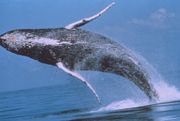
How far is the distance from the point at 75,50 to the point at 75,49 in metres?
0.04

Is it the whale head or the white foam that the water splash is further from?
the whale head

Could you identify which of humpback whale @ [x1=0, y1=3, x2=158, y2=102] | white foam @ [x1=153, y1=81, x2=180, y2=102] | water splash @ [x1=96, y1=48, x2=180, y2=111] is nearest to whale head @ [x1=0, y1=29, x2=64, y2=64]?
humpback whale @ [x1=0, y1=3, x2=158, y2=102]

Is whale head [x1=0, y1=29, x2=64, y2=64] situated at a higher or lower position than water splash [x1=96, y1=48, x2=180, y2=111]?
higher

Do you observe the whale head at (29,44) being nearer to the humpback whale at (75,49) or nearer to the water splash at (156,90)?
the humpback whale at (75,49)

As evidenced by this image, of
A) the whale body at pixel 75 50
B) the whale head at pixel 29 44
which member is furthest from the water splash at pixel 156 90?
the whale head at pixel 29 44

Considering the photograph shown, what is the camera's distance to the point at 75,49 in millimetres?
20234

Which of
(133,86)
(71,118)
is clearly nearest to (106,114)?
(71,118)

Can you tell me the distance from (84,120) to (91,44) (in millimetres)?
2715

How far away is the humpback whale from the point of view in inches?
793

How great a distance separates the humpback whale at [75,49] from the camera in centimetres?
2014

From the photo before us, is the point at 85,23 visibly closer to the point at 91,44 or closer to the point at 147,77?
the point at 91,44

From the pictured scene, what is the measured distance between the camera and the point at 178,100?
71.2 feet

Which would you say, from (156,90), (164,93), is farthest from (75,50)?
(164,93)

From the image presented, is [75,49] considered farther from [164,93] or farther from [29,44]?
[164,93]
